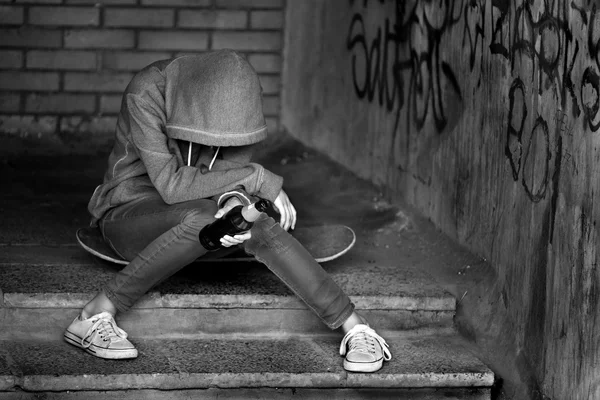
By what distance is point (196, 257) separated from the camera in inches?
130

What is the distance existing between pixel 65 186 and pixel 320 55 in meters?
1.90

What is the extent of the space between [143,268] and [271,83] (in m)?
3.83

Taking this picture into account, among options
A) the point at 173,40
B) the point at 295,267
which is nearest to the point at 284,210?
the point at 295,267

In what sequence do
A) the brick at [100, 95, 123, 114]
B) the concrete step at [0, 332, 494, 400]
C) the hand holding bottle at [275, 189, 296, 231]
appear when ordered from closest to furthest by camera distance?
the concrete step at [0, 332, 494, 400] → the hand holding bottle at [275, 189, 296, 231] → the brick at [100, 95, 123, 114]

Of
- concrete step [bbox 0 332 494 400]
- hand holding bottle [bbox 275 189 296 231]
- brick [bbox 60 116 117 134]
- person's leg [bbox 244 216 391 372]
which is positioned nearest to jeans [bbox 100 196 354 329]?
person's leg [bbox 244 216 391 372]

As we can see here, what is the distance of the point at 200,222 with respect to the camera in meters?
3.19

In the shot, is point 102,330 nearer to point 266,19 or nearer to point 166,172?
point 166,172

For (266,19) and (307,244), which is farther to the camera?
(266,19)

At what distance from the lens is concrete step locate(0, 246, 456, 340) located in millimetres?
3449

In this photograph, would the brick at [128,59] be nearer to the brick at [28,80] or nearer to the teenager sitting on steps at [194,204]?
the brick at [28,80]

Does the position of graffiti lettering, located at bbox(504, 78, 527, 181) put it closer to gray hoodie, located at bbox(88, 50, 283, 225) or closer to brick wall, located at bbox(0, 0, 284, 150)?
gray hoodie, located at bbox(88, 50, 283, 225)

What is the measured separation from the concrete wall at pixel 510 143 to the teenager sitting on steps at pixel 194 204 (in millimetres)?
608

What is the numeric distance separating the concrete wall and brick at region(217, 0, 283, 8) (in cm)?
145

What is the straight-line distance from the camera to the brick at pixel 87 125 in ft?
21.8
